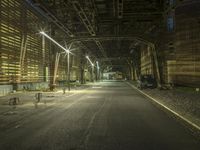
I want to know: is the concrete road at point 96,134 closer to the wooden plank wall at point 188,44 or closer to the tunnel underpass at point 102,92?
the tunnel underpass at point 102,92

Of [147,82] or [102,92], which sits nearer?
[102,92]

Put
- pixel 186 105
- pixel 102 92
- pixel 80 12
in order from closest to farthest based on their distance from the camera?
pixel 186 105, pixel 80 12, pixel 102 92

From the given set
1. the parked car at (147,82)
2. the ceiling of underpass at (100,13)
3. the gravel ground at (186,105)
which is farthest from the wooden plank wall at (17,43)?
the gravel ground at (186,105)

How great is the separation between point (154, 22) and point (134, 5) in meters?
5.43

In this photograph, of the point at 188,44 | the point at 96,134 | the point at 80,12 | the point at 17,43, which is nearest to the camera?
the point at 96,134

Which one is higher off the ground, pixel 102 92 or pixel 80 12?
pixel 80 12

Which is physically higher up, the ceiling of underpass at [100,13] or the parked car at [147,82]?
the ceiling of underpass at [100,13]

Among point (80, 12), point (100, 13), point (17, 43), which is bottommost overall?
point (17, 43)

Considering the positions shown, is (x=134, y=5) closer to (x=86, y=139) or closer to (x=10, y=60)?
(x=10, y=60)

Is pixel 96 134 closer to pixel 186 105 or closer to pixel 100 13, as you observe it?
pixel 186 105

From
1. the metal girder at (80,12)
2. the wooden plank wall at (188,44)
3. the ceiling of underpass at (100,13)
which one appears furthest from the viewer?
the wooden plank wall at (188,44)

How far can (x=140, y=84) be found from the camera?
1668 inches

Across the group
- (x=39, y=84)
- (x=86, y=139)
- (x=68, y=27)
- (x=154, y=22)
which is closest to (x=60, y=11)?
(x=68, y=27)

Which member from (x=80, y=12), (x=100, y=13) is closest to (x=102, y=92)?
(x=100, y=13)
